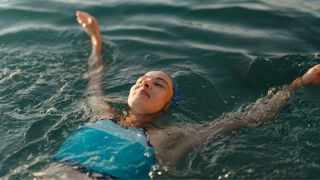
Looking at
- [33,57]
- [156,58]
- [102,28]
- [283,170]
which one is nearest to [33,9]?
[102,28]

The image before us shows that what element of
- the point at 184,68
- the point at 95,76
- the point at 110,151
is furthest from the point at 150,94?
the point at 184,68

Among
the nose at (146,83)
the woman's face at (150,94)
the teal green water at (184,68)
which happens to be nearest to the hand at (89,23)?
the teal green water at (184,68)

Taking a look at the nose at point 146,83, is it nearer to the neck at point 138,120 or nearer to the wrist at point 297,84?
the neck at point 138,120

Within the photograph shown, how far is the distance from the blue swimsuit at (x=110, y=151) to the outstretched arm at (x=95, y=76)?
2.38 ft

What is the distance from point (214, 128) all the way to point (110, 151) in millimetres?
1558

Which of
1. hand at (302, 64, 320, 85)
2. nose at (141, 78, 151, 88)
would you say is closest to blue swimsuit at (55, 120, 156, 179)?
nose at (141, 78, 151, 88)

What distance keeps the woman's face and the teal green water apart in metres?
0.55

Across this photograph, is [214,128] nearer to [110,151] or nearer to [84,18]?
[110,151]

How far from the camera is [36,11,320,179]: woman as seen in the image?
18.6ft

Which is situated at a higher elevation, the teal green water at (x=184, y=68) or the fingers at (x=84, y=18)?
the fingers at (x=84, y=18)

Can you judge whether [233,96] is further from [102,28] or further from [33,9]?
[33,9]

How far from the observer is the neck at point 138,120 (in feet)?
21.7

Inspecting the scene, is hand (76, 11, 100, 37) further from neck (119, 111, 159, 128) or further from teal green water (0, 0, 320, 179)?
neck (119, 111, 159, 128)

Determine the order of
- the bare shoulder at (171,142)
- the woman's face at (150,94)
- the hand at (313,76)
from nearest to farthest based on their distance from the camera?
the bare shoulder at (171,142) → the woman's face at (150,94) → the hand at (313,76)
